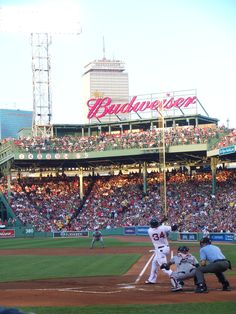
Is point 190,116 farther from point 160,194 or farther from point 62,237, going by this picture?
point 62,237

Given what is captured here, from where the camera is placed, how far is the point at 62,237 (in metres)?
49.8

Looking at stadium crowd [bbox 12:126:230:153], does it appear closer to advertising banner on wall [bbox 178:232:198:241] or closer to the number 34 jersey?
advertising banner on wall [bbox 178:232:198:241]

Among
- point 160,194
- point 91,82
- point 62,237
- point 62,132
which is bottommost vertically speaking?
point 62,237

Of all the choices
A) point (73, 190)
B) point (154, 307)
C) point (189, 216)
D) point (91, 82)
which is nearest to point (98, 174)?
point (73, 190)

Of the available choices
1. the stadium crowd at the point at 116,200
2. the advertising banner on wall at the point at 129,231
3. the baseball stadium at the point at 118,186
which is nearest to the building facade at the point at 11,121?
the baseball stadium at the point at 118,186

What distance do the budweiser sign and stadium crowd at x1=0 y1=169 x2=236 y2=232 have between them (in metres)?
7.90

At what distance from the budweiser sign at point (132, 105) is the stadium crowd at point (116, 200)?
790 cm

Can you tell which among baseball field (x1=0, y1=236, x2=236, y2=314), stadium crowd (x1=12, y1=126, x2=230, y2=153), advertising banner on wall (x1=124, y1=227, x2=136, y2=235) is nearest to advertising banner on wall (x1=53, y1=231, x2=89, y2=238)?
advertising banner on wall (x1=124, y1=227, x2=136, y2=235)

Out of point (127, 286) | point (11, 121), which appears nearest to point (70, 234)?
point (127, 286)

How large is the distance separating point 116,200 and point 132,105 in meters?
13.5

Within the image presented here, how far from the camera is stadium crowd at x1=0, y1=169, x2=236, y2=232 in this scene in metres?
49.2

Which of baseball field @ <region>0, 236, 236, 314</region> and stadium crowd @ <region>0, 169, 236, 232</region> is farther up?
stadium crowd @ <region>0, 169, 236, 232</region>

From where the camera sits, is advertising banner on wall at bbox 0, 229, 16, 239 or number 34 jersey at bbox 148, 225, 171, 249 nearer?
number 34 jersey at bbox 148, 225, 171, 249

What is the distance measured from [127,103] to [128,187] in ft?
38.5
